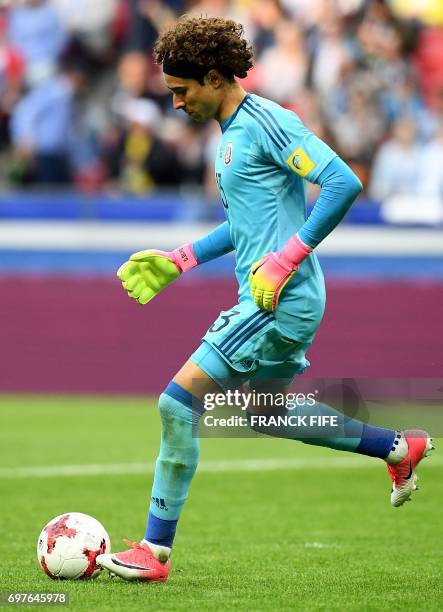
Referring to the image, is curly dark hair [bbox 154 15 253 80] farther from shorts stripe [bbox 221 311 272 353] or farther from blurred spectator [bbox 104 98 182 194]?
blurred spectator [bbox 104 98 182 194]

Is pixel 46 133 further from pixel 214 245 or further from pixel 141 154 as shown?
pixel 214 245

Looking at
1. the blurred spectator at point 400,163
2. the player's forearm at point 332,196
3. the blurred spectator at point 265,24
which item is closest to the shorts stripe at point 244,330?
the player's forearm at point 332,196

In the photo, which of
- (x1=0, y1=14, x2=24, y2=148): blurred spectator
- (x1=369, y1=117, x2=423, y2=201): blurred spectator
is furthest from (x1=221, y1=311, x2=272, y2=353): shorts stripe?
(x1=0, y1=14, x2=24, y2=148): blurred spectator

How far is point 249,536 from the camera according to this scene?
7.84 meters

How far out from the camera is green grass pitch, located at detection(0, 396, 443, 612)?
5.88 metres

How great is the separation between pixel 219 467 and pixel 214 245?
4668 millimetres

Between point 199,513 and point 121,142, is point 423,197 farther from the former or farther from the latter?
point 199,513

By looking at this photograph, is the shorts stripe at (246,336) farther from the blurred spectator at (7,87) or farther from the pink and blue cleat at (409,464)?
the blurred spectator at (7,87)

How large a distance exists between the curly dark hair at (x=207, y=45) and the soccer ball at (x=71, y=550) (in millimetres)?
2158

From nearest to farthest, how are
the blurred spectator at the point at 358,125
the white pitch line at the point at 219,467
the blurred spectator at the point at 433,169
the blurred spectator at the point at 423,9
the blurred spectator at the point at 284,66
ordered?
the white pitch line at the point at 219,467, the blurred spectator at the point at 433,169, the blurred spectator at the point at 358,125, the blurred spectator at the point at 284,66, the blurred spectator at the point at 423,9

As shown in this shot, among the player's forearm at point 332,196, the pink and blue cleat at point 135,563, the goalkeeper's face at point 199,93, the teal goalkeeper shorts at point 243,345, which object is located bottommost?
the pink and blue cleat at point 135,563

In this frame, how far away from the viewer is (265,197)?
606 cm

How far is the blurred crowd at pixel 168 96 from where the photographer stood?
596 inches

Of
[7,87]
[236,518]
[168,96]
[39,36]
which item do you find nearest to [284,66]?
[168,96]
